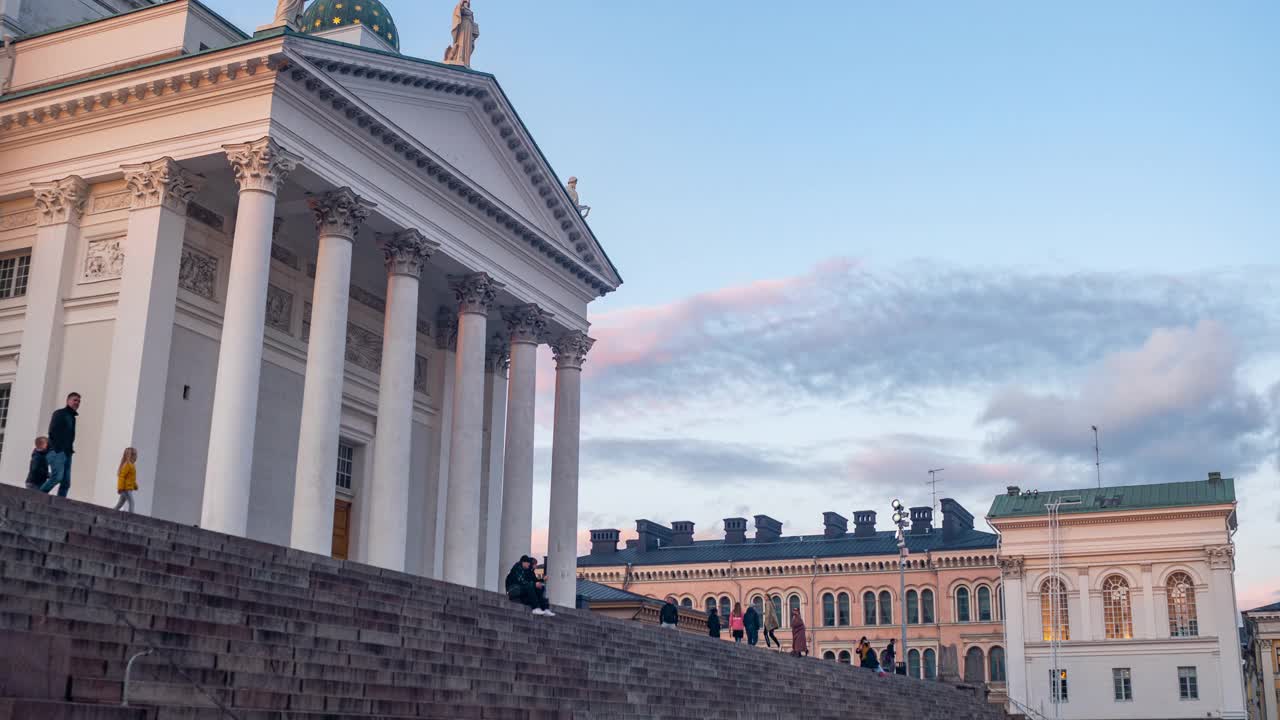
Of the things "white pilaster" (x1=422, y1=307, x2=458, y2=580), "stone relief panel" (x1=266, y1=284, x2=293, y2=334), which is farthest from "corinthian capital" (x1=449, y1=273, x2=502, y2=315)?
"stone relief panel" (x1=266, y1=284, x2=293, y2=334)

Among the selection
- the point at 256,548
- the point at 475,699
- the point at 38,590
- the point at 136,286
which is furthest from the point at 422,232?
the point at 38,590

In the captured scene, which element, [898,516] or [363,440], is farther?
[898,516]

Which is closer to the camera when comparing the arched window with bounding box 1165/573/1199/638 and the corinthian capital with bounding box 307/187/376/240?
the corinthian capital with bounding box 307/187/376/240

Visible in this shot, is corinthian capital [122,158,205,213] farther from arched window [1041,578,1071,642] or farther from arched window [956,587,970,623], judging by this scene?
arched window [956,587,970,623]

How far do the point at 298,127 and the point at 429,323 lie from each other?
1005 cm

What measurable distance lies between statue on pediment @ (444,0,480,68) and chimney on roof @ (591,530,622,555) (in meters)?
59.9

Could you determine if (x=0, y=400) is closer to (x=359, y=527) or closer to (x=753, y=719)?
(x=359, y=527)

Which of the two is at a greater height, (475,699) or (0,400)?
(0,400)

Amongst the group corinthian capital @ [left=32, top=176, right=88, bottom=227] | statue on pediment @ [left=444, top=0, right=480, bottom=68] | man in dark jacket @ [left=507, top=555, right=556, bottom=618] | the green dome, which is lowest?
man in dark jacket @ [left=507, top=555, right=556, bottom=618]

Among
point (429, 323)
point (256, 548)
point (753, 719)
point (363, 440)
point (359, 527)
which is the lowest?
point (753, 719)

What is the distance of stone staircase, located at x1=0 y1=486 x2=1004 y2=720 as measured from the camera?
11.7 meters

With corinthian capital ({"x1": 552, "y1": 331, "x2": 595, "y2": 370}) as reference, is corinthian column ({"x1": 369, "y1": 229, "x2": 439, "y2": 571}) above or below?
below

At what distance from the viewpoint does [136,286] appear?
24.9 metres

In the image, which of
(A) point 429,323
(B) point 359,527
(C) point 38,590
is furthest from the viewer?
(A) point 429,323
